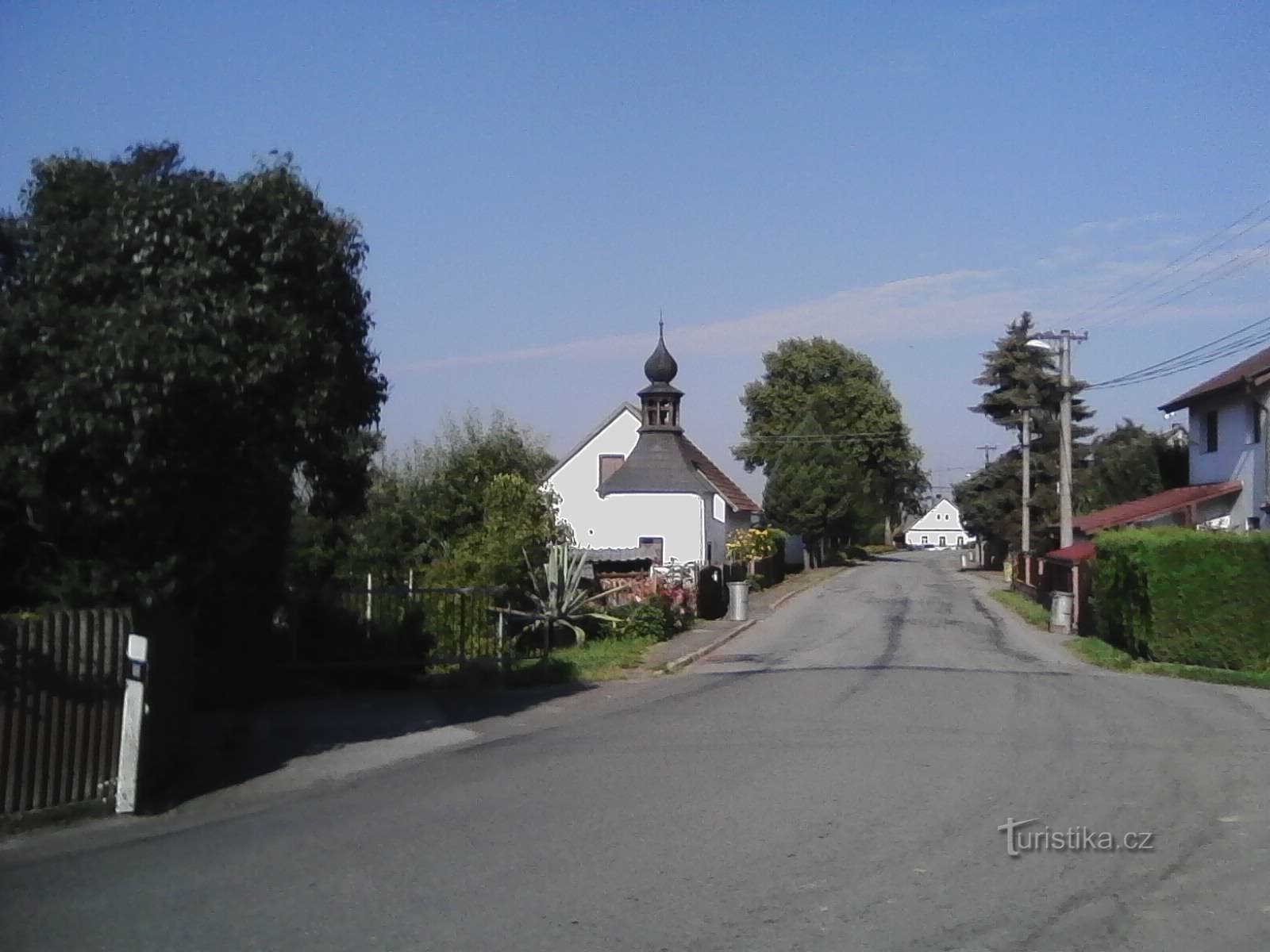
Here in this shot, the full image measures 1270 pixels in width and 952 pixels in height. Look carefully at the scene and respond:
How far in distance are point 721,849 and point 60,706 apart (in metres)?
4.85

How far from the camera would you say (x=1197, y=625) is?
24594 millimetres

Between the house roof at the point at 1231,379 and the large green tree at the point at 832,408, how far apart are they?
142 feet

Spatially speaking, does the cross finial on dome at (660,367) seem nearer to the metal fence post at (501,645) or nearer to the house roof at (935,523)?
the metal fence post at (501,645)

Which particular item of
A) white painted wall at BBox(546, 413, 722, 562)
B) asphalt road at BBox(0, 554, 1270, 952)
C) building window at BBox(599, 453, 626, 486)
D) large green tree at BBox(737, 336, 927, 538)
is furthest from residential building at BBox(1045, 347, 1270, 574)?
large green tree at BBox(737, 336, 927, 538)

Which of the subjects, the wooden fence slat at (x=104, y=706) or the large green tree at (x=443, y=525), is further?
the large green tree at (x=443, y=525)

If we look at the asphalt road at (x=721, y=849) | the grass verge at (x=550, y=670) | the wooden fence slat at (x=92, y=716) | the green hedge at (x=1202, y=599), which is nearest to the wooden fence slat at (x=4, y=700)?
the asphalt road at (x=721, y=849)

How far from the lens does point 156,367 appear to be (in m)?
10.8

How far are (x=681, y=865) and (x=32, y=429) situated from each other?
6250mm

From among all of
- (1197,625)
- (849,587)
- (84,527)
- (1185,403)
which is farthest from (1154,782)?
(849,587)

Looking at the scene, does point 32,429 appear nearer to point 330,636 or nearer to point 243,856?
point 243,856

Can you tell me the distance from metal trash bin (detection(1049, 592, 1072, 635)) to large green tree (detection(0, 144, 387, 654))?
83.0 feet

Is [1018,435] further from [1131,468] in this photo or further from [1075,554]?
[1075,554]

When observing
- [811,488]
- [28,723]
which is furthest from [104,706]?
[811,488]

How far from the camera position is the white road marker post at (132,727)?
10133 millimetres
